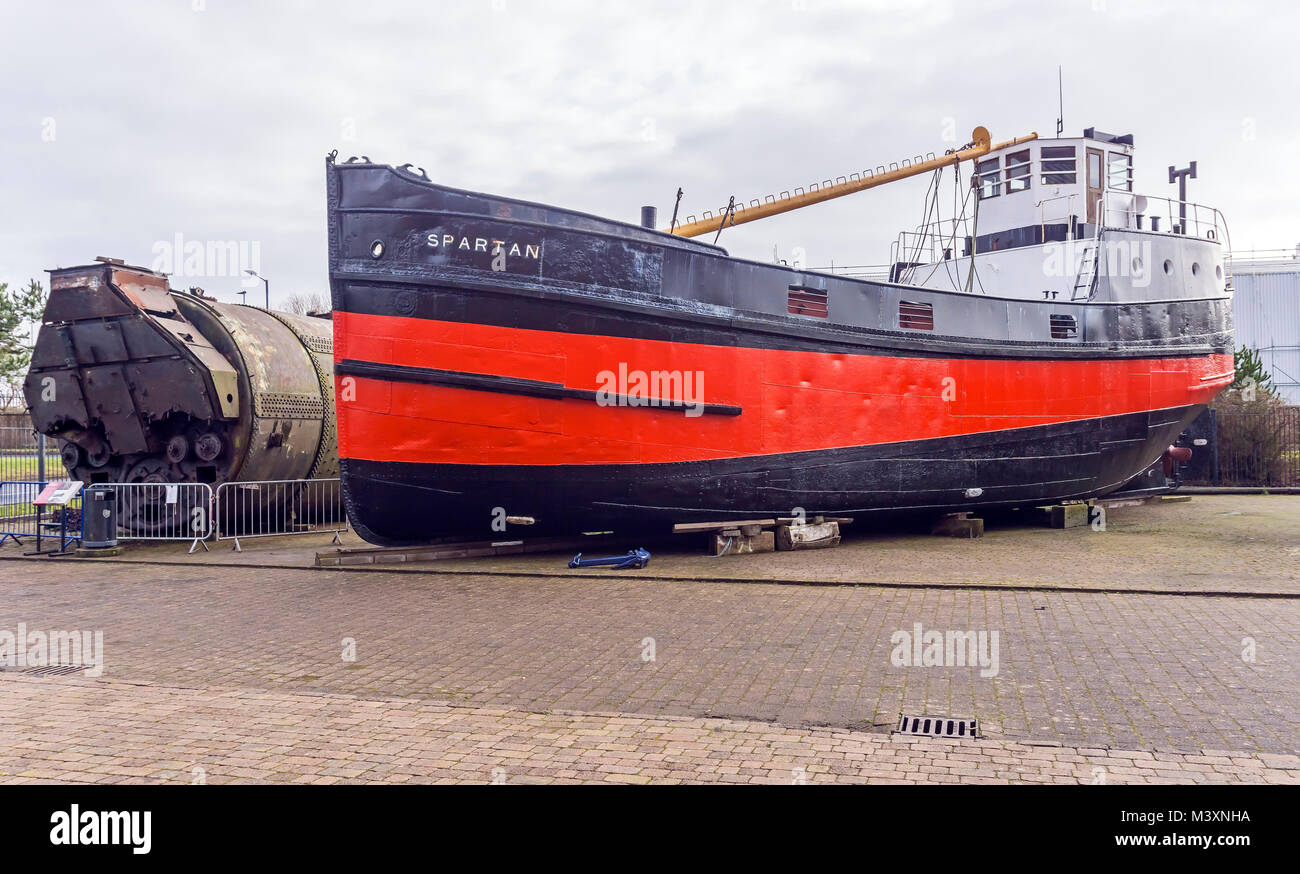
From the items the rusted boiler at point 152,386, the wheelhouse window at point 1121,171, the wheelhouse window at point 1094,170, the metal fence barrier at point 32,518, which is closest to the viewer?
the rusted boiler at point 152,386

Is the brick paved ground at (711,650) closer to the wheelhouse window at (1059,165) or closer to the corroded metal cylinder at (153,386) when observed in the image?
the corroded metal cylinder at (153,386)

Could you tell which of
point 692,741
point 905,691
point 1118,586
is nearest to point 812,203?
point 1118,586

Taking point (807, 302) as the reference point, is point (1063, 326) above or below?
below

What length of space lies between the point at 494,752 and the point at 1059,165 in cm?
1428

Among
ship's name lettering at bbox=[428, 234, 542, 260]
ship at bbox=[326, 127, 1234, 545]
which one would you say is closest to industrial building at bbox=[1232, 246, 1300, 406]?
ship at bbox=[326, 127, 1234, 545]

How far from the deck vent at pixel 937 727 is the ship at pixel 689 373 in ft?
18.9

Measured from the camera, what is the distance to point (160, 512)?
1297 cm

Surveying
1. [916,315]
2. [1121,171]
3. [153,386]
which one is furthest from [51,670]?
[1121,171]

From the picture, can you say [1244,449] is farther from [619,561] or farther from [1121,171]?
[619,561]

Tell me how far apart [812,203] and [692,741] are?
1270 centimetres

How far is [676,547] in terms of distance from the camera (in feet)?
38.8

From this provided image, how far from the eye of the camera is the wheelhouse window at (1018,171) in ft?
50.4

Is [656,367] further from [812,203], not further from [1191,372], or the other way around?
[1191,372]

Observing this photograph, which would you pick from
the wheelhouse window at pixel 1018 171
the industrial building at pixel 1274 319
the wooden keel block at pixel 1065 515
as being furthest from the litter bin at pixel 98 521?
the industrial building at pixel 1274 319
